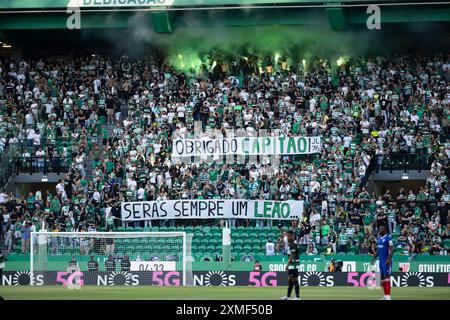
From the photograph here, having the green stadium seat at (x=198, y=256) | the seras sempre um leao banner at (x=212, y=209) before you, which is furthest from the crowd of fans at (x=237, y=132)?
the green stadium seat at (x=198, y=256)

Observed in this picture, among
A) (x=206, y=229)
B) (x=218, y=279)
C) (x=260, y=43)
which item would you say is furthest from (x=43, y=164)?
(x=218, y=279)

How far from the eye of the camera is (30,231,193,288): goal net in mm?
33875

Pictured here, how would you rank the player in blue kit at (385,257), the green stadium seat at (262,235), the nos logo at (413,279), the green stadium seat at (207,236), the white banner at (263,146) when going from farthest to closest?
the white banner at (263,146) → the green stadium seat at (207,236) → the green stadium seat at (262,235) → the nos logo at (413,279) → the player in blue kit at (385,257)

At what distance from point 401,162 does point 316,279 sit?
1007cm

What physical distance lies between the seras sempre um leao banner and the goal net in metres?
3.56

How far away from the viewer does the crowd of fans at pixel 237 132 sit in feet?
128

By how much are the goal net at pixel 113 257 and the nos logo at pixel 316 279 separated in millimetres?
4101

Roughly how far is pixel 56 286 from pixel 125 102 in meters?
17.2

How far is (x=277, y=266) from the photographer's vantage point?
3619 cm

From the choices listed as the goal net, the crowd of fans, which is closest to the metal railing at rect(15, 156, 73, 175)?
the crowd of fans

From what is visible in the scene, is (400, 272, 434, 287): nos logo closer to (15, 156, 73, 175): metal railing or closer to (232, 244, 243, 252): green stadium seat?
(232, 244, 243, 252): green stadium seat

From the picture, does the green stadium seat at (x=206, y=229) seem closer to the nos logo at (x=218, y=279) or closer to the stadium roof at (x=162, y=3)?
the nos logo at (x=218, y=279)

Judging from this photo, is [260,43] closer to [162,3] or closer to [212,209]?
[162,3]

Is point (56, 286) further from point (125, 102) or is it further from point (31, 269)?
point (125, 102)
